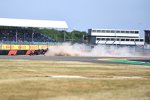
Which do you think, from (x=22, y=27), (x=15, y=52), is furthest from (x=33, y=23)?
(x=15, y=52)

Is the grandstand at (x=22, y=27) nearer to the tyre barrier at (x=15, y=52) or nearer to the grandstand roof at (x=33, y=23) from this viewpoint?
the grandstand roof at (x=33, y=23)

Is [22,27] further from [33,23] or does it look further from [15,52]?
[15,52]

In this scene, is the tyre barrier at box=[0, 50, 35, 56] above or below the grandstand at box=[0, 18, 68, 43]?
below

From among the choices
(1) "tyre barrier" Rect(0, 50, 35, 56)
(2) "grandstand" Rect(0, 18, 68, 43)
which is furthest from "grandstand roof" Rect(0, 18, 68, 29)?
(1) "tyre barrier" Rect(0, 50, 35, 56)

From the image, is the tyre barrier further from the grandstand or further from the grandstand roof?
the grandstand roof

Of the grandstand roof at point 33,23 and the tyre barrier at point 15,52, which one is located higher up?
the grandstand roof at point 33,23

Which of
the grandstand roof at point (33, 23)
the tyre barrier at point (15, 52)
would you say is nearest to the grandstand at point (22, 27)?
the grandstand roof at point (33, 23)

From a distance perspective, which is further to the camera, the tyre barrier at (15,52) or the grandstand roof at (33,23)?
the grandstand roof at (33,23)

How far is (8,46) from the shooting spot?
7844 centimetres

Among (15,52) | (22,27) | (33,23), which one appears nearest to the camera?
(15,52)

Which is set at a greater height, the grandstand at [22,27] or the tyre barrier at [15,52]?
the grandstand at [22,27]

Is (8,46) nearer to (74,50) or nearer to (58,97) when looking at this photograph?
(74,50)

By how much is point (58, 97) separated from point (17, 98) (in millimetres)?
1774

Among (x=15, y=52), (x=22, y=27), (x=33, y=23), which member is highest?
(x=33, y=23)
